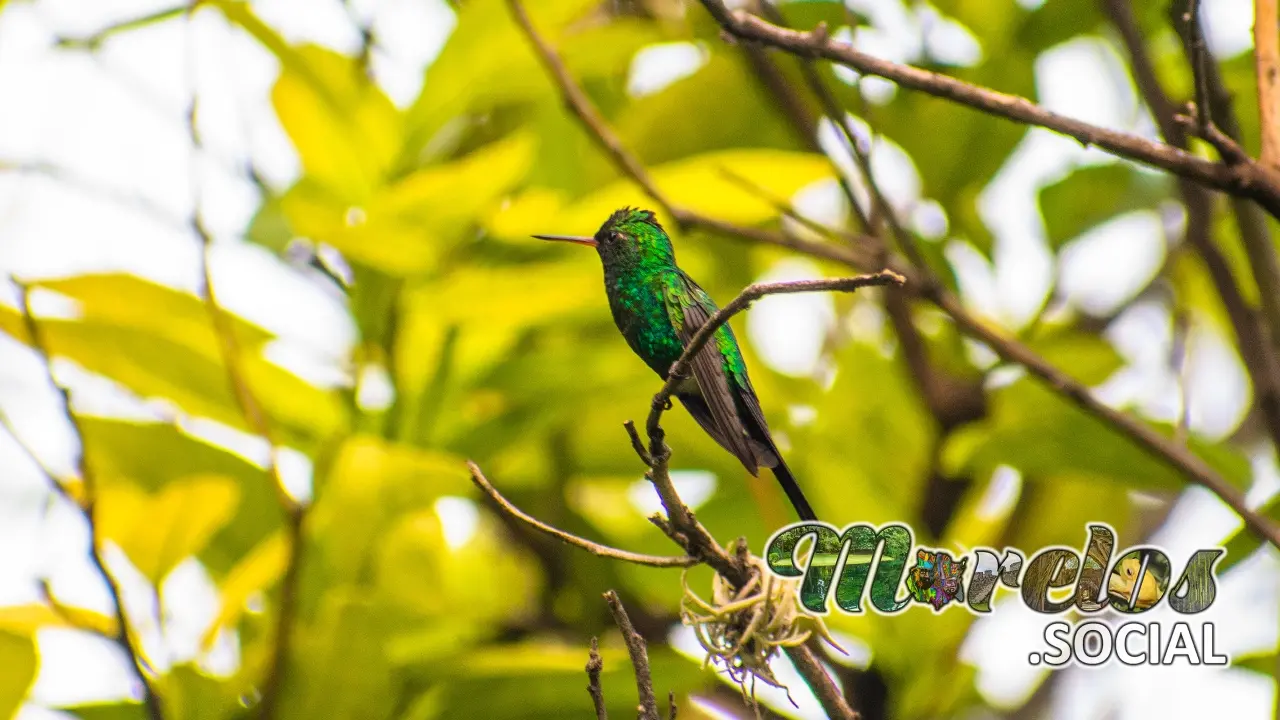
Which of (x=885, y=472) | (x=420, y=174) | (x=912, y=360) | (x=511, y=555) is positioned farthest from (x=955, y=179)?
(x=511, y=555)

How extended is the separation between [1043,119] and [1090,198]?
180 cm

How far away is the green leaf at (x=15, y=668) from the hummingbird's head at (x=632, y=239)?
4.96ft

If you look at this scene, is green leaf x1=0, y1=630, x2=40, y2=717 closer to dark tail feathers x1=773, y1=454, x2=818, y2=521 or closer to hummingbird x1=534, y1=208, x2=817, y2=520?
hummingbird x1=534, y1=208, x2=817, y2=520

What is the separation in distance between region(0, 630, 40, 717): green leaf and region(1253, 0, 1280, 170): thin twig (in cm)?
231

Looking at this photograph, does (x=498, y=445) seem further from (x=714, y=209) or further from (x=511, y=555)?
(x=511, y=555)

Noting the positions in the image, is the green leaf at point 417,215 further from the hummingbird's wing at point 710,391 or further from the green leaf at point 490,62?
the hummingbird's wing at point 710,391

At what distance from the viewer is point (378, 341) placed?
9.05 ft

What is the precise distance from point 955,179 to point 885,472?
751 millimetres

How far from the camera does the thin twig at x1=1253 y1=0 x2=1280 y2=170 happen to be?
162 cm

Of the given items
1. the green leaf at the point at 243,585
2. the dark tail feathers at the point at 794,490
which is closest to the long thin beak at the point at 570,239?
the dark tail feathers at the point at 794,490

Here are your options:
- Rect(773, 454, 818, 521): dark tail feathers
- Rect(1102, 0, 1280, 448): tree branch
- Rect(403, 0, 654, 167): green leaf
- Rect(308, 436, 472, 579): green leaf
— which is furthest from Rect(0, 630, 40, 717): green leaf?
Rect(1102, 0, 1280, 448): tree branch

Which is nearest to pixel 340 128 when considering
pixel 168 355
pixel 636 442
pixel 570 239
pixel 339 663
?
pixel 168 355

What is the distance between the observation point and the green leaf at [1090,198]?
313cm

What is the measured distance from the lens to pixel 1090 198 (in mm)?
3205
